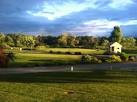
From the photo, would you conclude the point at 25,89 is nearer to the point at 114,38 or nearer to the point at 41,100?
the point at 41,100

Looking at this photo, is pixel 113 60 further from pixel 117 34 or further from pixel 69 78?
pixel 117 34

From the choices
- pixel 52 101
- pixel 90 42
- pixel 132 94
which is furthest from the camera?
pixel 90 42

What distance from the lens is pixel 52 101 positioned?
20.9m

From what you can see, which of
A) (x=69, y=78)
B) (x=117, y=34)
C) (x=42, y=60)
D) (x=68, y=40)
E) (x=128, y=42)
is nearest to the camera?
(x=69, y=78)

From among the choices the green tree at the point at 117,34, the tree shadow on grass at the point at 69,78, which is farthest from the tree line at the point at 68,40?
the tree shadow on grass at the point at 69,78

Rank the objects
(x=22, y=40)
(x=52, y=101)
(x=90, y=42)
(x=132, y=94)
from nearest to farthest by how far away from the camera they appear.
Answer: (x=52, y=101) < (x=132, y=94) < (x=90, y=42) < (x=22, y=40)

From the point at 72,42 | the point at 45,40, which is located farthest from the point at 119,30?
the point at 45,40

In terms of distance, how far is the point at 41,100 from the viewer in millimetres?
21000

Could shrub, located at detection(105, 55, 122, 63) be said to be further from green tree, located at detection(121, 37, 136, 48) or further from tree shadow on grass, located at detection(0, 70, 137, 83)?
green tree, located at detection(121, 37, 136, 48)

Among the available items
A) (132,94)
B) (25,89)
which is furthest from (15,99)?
(132,94)

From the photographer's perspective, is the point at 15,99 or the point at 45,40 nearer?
the point at 15,99

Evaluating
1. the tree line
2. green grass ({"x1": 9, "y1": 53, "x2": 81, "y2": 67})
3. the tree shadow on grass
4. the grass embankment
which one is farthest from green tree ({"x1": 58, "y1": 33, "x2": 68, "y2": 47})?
the tree shadow on grass

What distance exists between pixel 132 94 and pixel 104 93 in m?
1.81

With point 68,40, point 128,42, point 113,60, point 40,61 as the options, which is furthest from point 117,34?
point 40,61
